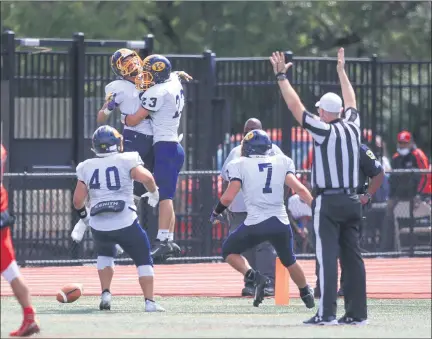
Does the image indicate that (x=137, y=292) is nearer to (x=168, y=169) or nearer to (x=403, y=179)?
(x=168, y=169)

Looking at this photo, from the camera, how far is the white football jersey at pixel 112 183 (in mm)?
13578

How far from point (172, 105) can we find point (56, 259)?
5.62 metres

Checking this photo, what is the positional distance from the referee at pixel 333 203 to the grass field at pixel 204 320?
318 mm

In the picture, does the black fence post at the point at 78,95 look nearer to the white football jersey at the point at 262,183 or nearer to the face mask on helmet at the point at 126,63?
the face mask on helmet at the point at 126,63

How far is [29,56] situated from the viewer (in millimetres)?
21156

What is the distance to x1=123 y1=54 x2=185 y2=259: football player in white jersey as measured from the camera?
15.4m

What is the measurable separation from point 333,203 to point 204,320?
1.46m

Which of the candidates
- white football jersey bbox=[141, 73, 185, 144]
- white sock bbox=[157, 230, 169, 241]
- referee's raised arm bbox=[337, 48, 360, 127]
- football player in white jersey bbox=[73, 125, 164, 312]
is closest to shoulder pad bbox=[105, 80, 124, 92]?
white football jersey bbox=[141, 73, 185, 144]

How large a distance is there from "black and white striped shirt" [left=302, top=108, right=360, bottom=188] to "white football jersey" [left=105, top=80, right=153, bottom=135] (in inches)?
135

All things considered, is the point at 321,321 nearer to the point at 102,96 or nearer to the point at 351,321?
the point at 351,321

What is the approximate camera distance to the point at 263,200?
1469 cm

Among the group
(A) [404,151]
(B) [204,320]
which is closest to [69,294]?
(B) [204,320]

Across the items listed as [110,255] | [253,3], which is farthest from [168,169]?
[253,3]

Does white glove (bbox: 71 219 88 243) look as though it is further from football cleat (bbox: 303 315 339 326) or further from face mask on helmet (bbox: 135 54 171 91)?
football cleat (bbox: 303 315 339 326)
